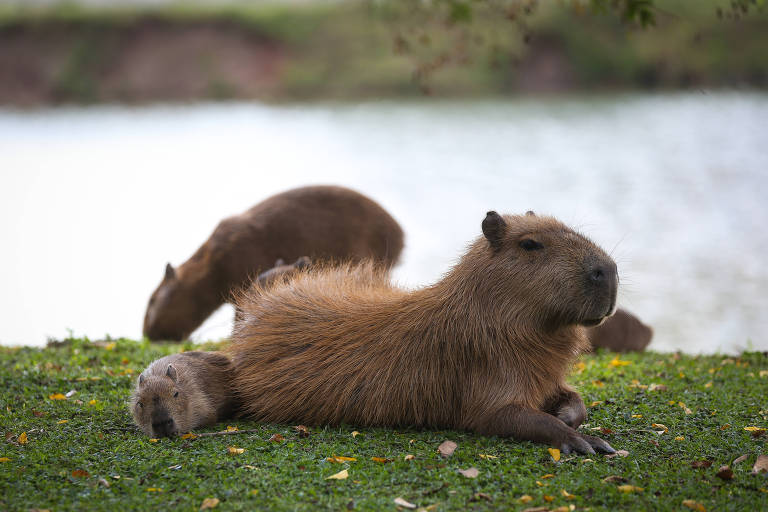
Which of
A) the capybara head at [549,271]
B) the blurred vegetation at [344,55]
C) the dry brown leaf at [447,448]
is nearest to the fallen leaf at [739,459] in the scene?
the capybara head at [549,271]

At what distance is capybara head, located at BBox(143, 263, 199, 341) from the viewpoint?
24.3 feet

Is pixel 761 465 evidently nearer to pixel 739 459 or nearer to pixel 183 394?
pixel 739 459

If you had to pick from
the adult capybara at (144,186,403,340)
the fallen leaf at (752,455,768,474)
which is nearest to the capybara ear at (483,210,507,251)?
the fallen leaf at (752,455,768,474)

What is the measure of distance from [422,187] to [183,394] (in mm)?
15885

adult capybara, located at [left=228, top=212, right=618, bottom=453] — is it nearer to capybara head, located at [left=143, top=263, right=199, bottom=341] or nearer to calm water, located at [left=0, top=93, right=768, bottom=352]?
calm water, located at [left=0, top=93, right=768, bottom=352]

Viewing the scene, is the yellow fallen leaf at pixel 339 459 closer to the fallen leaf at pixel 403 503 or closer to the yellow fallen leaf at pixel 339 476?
the yellow fallen leaf at pixel 339 476

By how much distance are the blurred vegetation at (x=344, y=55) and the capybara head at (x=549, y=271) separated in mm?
24925

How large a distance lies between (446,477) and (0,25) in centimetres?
4345

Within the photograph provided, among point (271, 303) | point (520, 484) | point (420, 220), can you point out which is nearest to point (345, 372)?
point (271, 303)

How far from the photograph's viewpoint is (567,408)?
13.6ft

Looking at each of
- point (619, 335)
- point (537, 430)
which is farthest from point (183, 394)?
point (619, 335)

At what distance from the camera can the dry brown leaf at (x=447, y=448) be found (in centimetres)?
380

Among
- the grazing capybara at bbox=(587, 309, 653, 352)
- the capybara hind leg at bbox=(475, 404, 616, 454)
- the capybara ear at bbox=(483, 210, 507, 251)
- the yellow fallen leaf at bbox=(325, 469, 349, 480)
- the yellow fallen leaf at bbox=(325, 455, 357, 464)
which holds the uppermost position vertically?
the capybara ear at bbox=(483, 210, 507, 251)

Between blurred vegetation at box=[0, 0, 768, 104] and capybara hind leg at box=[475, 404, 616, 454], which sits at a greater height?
blurred vegetation at box=[0, 0, 768, 104]
